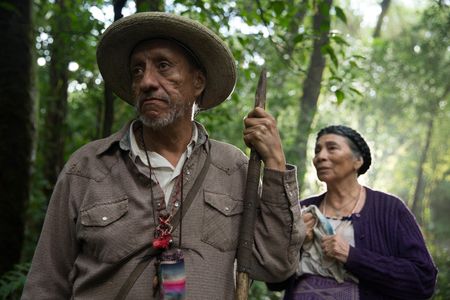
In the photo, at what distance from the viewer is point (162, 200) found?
92.3 inches

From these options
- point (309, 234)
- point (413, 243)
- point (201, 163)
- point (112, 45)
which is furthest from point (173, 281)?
point (413, 243)

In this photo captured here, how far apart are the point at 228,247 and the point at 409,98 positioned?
20328 millimetres

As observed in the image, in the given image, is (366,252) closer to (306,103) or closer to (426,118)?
(306,103)

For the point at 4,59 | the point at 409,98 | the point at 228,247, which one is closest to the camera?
the point at 228,247

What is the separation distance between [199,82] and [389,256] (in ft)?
6.02

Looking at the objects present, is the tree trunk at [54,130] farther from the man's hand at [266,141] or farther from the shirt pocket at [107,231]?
the man's hand at [266,141]

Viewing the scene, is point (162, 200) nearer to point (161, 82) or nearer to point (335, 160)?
point (161, 82)

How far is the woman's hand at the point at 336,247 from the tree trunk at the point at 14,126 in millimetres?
2966

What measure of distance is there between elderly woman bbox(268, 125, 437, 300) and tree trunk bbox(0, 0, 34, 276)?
258cm

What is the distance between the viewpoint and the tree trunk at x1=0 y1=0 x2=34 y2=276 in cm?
467

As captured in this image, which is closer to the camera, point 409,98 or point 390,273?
point 390,273

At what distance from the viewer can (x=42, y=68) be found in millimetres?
8047

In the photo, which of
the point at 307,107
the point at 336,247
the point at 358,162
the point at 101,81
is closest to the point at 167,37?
the point at 336,247

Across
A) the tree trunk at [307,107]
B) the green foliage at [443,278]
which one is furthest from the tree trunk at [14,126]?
the green foliage at [443,278]
